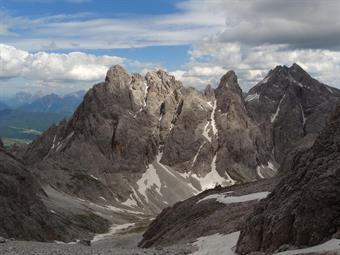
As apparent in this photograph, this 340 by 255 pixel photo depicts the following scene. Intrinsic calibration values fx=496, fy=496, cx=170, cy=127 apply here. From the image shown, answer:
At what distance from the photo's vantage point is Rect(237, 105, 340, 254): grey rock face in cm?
2862

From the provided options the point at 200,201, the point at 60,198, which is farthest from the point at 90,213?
the point at 200,201

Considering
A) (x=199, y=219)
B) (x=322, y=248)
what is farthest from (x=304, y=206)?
(x=199, y=219)

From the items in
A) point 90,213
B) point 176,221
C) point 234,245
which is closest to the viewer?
point 234,245

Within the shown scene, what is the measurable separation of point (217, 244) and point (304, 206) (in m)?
12.0

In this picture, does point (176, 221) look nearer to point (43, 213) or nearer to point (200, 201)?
point (200, 201)

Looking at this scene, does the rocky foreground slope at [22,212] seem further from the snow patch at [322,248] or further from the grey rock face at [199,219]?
the snow patch at [322,248]

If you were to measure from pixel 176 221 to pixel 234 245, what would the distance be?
122 ft

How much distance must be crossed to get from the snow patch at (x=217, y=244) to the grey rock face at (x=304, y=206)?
7.17 ft

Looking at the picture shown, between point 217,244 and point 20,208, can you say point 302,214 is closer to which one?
point 217,244

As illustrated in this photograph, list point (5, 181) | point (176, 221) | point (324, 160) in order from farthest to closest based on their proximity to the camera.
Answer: point (5, 181) → point (176, 221) → point (324, 160)

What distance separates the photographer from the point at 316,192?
97.5 feet

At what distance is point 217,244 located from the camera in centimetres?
4031

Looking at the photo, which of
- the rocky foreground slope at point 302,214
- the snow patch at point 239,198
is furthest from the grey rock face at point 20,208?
the rocky foreground slope at point 302,214

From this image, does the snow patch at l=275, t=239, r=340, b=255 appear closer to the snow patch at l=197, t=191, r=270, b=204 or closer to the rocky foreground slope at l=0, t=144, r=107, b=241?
the snow patch at l=197, t=191, r=270, b=204
